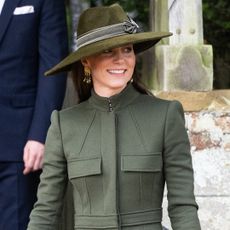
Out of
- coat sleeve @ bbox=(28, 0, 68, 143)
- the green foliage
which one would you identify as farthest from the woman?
A: the green foliage

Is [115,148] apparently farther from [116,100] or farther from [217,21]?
[217,21]

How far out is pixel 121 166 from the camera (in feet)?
9.59

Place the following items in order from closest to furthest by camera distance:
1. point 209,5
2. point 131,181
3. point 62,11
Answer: point 131,181 < point 62,11 < point 209,5

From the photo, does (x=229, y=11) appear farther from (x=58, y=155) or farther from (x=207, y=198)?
(x=58, y=155)

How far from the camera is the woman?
2916 mm

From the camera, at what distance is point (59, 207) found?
3.06 meters

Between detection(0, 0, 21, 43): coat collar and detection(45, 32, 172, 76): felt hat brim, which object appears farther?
detection(0, 0, 21, 43): coat collar

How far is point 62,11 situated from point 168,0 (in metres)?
1.20

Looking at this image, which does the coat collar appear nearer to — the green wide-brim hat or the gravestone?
the green wide-brim hat

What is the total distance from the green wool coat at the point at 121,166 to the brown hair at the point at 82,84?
0.07 m

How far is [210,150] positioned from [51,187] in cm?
159

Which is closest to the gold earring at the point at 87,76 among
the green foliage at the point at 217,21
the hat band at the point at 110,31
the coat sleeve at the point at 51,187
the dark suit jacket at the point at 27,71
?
the hat band at the point at 110,31

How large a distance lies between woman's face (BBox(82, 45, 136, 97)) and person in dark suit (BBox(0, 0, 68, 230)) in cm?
45

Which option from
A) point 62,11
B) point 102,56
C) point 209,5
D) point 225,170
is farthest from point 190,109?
point 209,5
